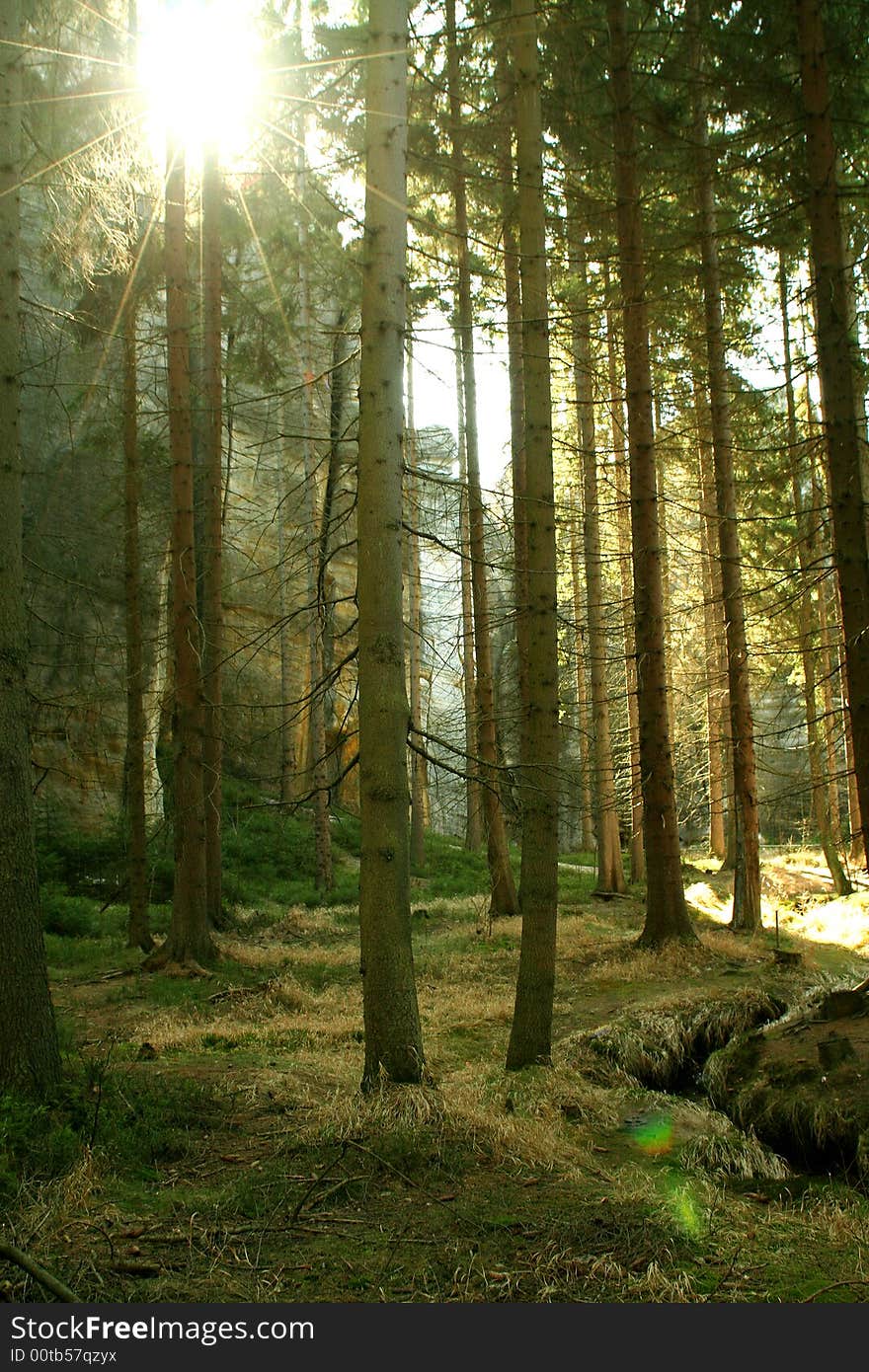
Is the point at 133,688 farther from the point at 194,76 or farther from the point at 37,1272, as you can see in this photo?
the point at 37,1272

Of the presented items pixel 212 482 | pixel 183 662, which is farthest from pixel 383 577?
pixel 212 482

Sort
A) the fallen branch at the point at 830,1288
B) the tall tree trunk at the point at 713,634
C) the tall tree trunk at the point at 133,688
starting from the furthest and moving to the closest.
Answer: the tall tree trunk at the point at 713,634, the tall tree trunk at the point at 133,688, the fallen branch at the point at 830,1288

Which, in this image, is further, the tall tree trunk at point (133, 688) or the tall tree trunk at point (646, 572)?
the tall tree trunk at point (133, 688)

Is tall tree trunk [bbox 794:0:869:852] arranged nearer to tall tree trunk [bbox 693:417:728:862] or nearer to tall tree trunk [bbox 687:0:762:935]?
tall tree trunk [bbox 687:0:762:935]

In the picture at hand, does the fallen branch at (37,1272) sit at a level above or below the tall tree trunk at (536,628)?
below

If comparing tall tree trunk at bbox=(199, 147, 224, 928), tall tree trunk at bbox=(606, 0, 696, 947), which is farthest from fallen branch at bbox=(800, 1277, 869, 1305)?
tall tree trunk at bbox=(199, 147, 224, 928)

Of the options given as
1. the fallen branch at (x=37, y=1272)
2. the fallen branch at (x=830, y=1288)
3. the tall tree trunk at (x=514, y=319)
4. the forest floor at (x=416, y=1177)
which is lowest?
the fallen branch at (x=830, y=1288)

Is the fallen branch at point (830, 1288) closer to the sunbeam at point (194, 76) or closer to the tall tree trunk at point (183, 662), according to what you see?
the tall tree trunk at point (183, 662)

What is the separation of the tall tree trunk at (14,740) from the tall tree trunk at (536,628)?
3.40m

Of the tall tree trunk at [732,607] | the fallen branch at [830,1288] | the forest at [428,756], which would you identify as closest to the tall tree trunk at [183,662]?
→ the forest at [428,756]

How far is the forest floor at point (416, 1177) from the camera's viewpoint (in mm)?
3801

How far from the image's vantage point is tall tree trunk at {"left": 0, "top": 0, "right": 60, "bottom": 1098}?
17.1 feet

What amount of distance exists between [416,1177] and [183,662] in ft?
26.1

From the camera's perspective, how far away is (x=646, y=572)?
12.3 m
